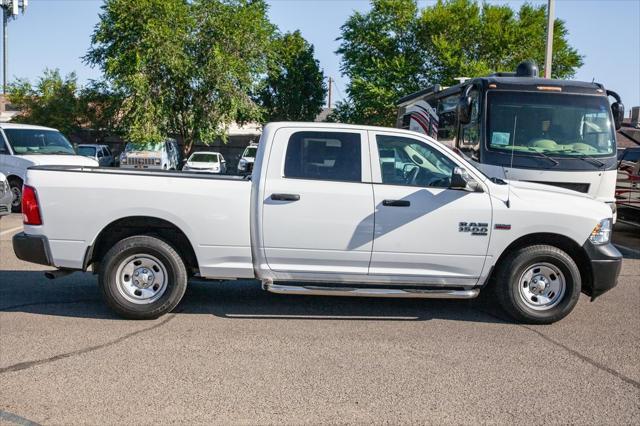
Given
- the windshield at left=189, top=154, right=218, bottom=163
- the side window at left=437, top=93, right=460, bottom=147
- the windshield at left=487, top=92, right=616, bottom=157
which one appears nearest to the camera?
the windshield at left=487, top=92, right=616, bottom=157

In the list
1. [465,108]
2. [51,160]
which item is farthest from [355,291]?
[51,160]

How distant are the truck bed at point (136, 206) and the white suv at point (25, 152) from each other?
28.8 feet

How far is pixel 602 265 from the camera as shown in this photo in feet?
20.6

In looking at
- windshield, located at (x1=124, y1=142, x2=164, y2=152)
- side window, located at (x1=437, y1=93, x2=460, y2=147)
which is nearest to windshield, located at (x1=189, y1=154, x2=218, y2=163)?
windshield, located at (x1=124, y1=142, x2=164, y2=152)

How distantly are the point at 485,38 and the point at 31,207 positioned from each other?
34.2 m

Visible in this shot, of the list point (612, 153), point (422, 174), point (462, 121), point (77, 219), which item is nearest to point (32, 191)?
point (77, 219)

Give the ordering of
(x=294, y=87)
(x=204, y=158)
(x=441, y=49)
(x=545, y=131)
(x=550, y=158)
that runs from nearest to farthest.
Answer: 1. (x=550, y=158)
2. (x=545, y=131)
3. (x=204, y=158)
4. (x=441, y=49)
5. (x=294, y=87)

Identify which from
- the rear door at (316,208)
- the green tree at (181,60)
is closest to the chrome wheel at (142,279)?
the rear door at (316,208)

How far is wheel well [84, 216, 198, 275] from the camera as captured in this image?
6180 mm

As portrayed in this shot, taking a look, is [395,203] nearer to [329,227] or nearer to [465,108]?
[329,227]

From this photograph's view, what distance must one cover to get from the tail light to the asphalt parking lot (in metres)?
0.98

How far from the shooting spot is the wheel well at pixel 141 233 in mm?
6180

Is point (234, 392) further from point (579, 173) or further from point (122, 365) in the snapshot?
point (579, 173)

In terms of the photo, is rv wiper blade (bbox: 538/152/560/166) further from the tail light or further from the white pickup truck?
the tail light
